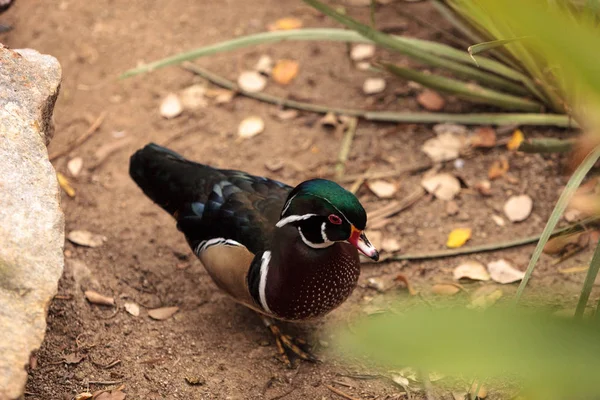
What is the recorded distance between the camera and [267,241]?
227 cm

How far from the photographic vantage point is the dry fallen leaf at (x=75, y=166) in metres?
3.15

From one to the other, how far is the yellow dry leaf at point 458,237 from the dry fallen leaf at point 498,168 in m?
0.33

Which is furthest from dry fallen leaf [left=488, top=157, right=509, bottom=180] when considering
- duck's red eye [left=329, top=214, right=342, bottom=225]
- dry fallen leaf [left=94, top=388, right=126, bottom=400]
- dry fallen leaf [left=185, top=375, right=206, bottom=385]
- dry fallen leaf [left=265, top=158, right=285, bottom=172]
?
dry fallen leaf [left=94, top=388, right=126, bottom=400]

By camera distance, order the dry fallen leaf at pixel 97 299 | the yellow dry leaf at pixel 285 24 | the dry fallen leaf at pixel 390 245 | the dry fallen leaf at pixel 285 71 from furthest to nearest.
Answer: the yellow dry leaf at pixel 285 24, the dry fallen leaf at pixel 285 71, the dry fallen leaf at pixel 390 245, the dry fallen leaf at pixel 97 299

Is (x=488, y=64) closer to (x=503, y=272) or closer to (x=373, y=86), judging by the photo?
(x=373, y=86)

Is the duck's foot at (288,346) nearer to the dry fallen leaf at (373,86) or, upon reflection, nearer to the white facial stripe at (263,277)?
the white facial stripe at (263,277)

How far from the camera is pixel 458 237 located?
9.14ft

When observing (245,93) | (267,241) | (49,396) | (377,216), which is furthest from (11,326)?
(245,93)

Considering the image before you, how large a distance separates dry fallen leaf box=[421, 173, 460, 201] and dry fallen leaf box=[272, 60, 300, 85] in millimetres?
959

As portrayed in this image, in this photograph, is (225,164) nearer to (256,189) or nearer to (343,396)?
(256,189)

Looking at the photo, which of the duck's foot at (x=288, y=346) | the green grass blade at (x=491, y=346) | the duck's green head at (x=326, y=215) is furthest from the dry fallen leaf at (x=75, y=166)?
the green grass blade at (x=491, y=346)

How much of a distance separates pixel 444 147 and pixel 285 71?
3.15 feet

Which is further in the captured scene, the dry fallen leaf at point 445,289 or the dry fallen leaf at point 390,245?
the dry fallen leaf at point 390,245

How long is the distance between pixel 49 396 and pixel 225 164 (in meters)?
1.43
